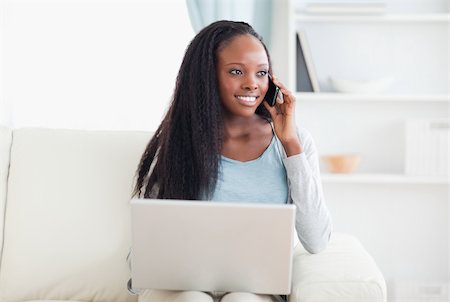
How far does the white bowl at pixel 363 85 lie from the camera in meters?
3.18

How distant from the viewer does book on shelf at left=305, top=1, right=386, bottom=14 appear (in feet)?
10.1

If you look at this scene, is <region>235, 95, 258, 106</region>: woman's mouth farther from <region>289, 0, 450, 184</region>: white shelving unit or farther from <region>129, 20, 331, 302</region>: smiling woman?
<region>289, 0, 450, 184</region>: white shelving unit

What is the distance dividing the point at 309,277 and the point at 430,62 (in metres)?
1.64

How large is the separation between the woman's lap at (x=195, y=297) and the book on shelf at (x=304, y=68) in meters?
1.43

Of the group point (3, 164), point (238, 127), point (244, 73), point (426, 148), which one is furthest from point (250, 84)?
point (426, 148)

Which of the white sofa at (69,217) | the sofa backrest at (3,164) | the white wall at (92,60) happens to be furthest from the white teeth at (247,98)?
the white wall at (92,60)

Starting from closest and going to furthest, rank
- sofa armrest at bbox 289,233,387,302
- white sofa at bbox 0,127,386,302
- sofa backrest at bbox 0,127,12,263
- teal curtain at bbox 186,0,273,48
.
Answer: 1. sofa armrest at bbox 289,233,387,302
2. white sofa at bbox 0,127,386,302
3. sofa backrest at bbox 0,127,12,263
4. teal curtain at bbox 186,0,273,48

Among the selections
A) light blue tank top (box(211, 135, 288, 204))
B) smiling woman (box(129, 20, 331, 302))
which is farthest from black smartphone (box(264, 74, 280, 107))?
light blue tank top (box(211, 135, 288, 204))

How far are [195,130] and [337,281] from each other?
0.60 m

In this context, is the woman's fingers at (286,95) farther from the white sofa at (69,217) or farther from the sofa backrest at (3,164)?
the sofa backrest at (3,164)

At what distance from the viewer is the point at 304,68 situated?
322cm

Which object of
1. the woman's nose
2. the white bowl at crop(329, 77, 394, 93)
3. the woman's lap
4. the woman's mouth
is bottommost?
the woman's lap

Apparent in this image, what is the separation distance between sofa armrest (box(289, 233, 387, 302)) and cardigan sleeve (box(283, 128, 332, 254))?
64 mm

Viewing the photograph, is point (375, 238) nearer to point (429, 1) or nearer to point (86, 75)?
point (429, 1)
